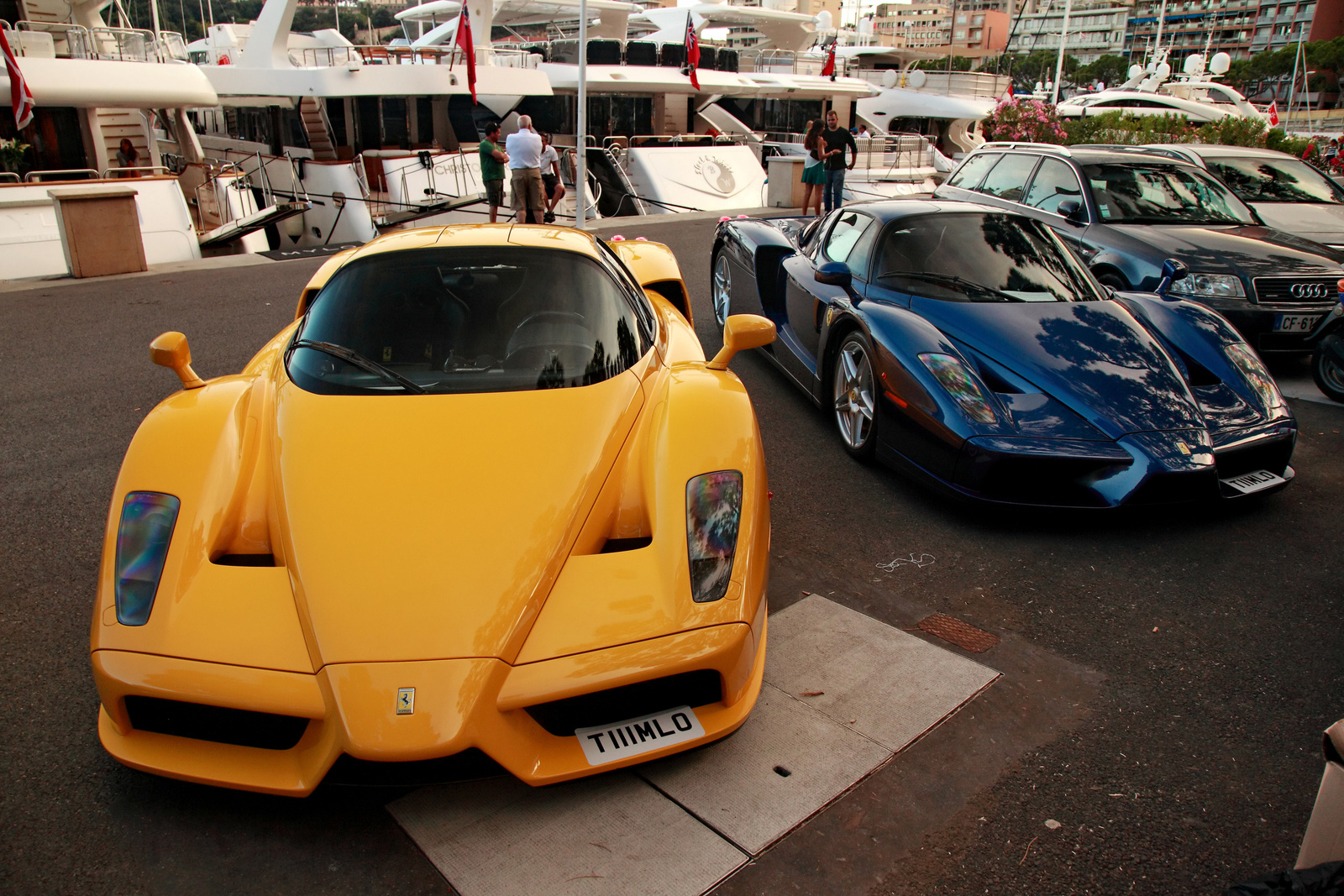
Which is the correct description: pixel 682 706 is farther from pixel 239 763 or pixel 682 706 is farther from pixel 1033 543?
pixel 1033 543

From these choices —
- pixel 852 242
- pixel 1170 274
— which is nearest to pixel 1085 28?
pixel 1170 274

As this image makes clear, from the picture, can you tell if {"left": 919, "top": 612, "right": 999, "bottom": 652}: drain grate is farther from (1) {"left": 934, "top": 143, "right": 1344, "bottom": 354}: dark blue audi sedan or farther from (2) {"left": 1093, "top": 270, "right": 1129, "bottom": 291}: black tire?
(2) {"left": 1093, "top": 270, "right": 1129, "bottom": 291}: black tire

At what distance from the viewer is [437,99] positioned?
19.9 metres

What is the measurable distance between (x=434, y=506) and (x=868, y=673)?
1.49 meters

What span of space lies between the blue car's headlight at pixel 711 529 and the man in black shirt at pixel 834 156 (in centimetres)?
1005

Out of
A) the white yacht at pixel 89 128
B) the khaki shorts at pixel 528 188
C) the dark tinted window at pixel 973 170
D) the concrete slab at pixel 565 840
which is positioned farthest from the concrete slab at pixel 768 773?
the white yacht at pixel 89 128

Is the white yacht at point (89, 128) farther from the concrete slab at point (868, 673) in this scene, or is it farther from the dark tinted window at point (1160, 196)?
the concrete slab at point (868, 673)

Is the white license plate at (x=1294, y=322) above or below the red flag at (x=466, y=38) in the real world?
below

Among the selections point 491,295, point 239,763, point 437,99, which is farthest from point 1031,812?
point 437,99

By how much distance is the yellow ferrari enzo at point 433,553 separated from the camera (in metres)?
2.06

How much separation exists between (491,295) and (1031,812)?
2.48 metres

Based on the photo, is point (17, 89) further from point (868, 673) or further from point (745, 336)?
point (868, 673)

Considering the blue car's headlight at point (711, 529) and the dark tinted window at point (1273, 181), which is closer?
the blue car's headlight at point (711, 529)

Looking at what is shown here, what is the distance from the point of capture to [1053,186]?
7398 millimetres
